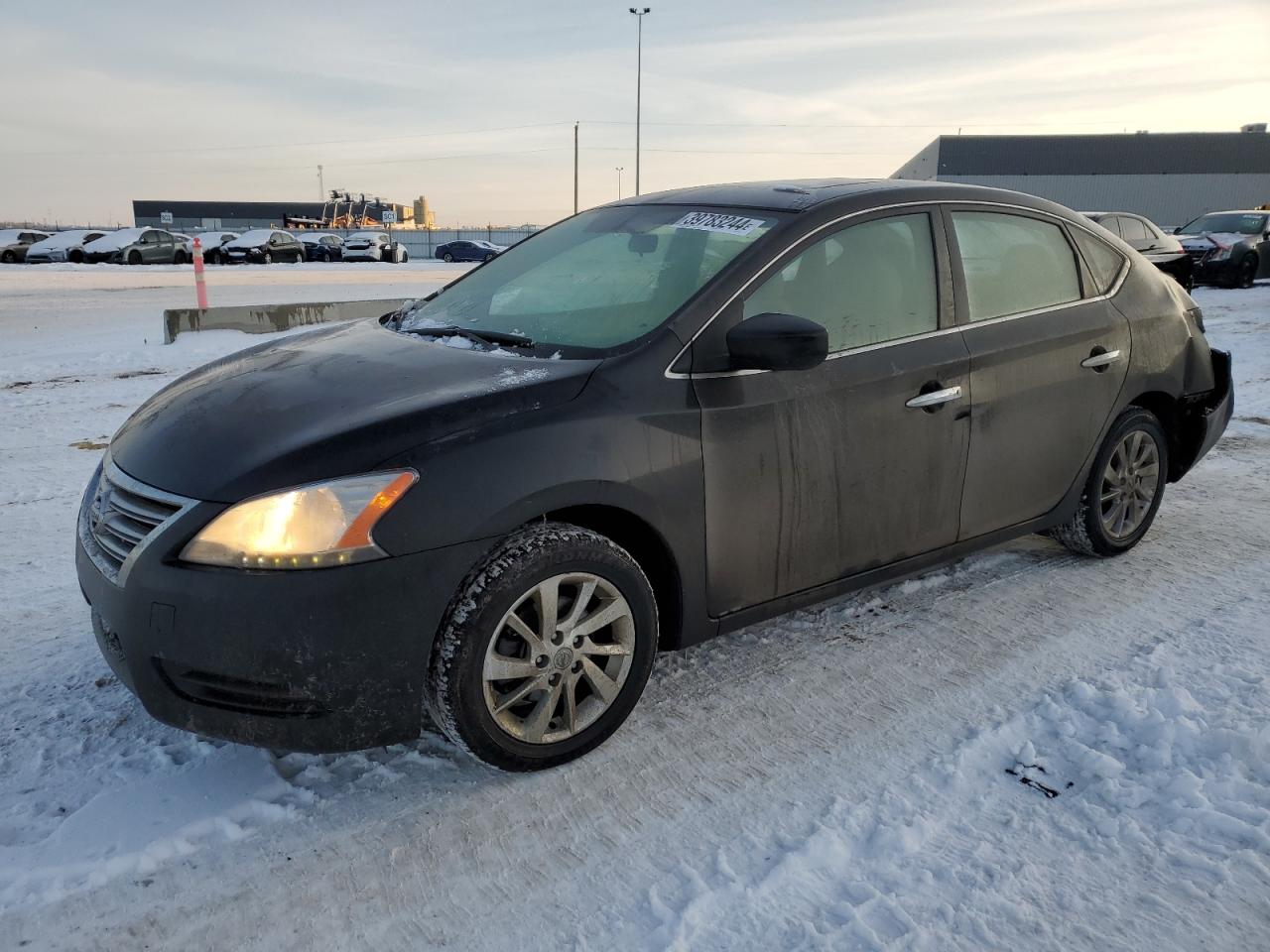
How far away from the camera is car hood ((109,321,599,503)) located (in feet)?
7.73

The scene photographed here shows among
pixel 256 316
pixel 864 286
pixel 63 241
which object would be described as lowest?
pixel 256 316

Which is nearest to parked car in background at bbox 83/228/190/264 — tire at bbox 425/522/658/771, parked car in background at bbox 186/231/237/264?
parked car in background at bbox 186/231/237/264

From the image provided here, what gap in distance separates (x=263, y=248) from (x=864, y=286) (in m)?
34.7

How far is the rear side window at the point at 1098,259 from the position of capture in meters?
4.04

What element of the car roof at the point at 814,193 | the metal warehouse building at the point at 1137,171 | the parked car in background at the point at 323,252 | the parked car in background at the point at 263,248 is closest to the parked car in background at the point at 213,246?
the parked car in background at the point at 263,248

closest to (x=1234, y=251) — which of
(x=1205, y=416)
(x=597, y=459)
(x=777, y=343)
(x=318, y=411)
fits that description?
(x=1205, y=416)

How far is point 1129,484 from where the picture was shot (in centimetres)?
421

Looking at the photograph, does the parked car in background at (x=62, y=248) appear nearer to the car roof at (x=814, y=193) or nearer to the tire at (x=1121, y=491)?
the car roof at (x=814, y=193)

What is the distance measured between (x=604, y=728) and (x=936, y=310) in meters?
1.87

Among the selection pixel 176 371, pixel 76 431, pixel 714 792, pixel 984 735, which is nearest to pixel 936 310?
pixel 984 735

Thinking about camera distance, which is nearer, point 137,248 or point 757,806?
point 757,806

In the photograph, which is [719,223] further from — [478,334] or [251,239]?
[251,239]

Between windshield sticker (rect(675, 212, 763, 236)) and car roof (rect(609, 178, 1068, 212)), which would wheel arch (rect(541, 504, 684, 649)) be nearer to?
windshield sticker (rect(675, 212, 763, 236))

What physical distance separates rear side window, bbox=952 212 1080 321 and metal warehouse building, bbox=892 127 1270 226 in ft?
213
